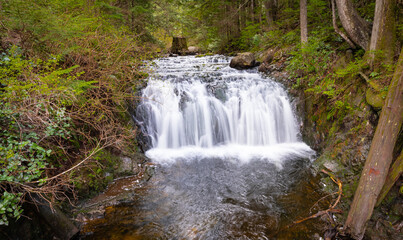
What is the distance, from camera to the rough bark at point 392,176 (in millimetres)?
3137

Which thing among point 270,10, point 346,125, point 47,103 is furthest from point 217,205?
point 270,10

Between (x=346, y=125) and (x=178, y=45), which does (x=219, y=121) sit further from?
(x=178, y=45)

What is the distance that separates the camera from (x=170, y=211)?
4.26 m

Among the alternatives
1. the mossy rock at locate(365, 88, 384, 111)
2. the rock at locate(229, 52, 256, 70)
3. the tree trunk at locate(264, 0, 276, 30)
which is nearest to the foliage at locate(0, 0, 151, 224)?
the mossy rock at locate(365, 88, 384, 111)

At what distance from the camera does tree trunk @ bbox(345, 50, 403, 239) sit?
3062mm

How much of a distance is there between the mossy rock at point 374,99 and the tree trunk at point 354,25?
6.03ft

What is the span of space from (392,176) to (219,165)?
3.85 metres

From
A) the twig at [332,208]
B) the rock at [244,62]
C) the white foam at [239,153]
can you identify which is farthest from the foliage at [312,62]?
the twig at [332,208]

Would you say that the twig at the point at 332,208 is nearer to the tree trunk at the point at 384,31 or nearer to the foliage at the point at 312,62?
the tree trunk at the point at 384,31

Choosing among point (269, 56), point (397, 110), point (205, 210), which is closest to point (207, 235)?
point (205, 210)

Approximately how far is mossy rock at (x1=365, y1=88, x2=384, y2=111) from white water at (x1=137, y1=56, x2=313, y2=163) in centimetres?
246

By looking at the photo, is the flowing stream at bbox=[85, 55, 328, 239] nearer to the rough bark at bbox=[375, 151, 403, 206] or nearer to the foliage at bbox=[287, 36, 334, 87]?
the foliage at bbox=[287, 36, 334, 87]

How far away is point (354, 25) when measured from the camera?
5750mm

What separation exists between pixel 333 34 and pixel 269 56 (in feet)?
11.1
